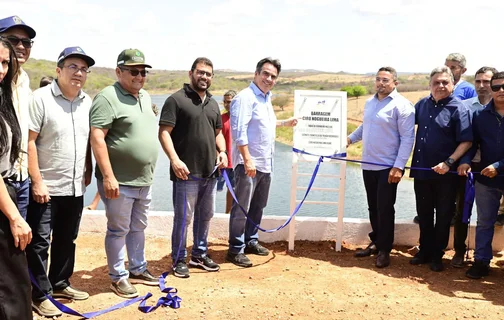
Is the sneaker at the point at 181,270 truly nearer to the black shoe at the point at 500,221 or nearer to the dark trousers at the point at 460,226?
the dark trousers at the point at 460,226

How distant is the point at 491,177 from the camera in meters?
4.86

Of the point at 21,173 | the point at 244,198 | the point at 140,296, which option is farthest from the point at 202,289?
the point at 21,173

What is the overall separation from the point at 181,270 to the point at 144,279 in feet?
1.18

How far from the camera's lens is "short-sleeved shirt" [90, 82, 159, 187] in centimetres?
404

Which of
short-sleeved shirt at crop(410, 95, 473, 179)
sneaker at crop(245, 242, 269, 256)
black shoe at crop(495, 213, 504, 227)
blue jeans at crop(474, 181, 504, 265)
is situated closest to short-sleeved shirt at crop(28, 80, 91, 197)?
sneaker at crop(245, 242, 269, 256)

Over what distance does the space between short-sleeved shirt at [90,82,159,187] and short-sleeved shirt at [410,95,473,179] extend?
2543 mm

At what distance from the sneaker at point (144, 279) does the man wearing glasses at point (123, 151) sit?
0.68ft

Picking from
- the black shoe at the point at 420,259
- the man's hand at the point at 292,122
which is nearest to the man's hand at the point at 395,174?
the black shoe at the point at 420,259

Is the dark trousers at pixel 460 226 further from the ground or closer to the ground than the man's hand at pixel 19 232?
closer to the ground

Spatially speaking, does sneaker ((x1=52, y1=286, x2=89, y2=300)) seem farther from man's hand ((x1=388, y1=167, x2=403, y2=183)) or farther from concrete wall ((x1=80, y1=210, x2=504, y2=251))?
man's hand ((x1=388, y1=167, x2=403, y2=183))

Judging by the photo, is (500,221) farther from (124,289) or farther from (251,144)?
(124,289)

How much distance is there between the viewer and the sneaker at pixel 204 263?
5133 mm

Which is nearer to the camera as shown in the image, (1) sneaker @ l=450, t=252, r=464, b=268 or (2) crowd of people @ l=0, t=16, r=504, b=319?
(2) crowd of people @ l=0, t=16, r=504, b=319

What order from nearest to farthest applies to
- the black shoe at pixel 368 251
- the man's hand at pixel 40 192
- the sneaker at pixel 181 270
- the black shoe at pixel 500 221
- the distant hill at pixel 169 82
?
the man's hand at pixel 40 192
the sneaker at pixel 181 270
the black shoe at pixel 368 251
the black shoe at pixel 500 221
the distant hill at pixel 169 82
